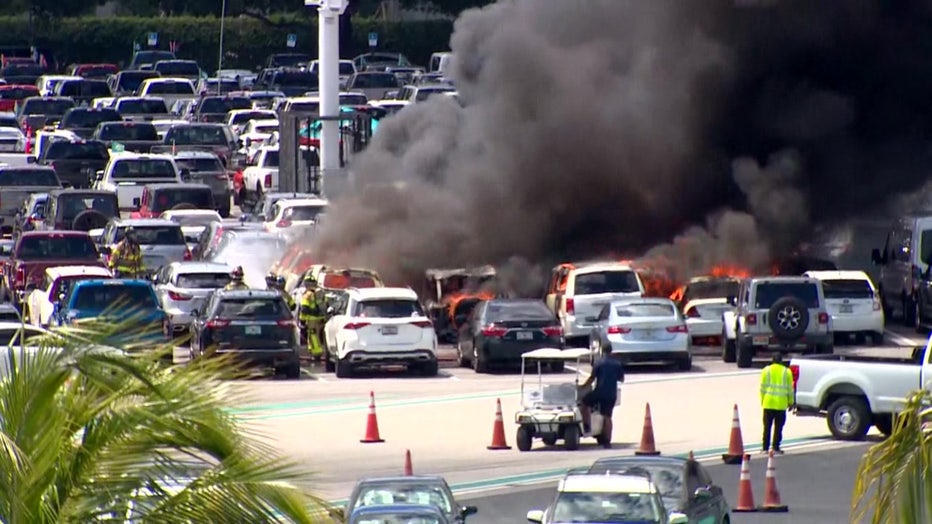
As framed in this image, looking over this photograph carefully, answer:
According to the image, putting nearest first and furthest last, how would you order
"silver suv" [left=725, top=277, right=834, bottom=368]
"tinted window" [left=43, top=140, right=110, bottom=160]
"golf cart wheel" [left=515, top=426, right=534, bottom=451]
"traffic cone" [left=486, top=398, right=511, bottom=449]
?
"golf cart wheel" [left=515, top=426, right=534, bottom=451], "traffic cone" [left=486, top=398, right=511, bottom=449], "silver suv" [left=725, top=277, right=834, bottom=368], "tinted window" [left=43, top=140, right=110, bottom=160]

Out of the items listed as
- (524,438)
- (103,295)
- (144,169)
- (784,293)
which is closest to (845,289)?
(784,293)

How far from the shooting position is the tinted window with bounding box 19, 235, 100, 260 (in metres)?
33.8

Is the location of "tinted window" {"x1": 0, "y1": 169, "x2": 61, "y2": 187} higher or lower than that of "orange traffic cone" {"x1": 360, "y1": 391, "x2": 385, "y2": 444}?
higher

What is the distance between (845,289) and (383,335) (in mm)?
7403

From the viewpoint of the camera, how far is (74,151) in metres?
48.4

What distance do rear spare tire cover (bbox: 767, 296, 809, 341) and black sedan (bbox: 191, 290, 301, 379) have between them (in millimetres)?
6785

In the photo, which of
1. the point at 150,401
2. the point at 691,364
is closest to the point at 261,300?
the point at 691,364

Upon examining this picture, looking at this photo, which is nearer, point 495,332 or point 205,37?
point 495,332

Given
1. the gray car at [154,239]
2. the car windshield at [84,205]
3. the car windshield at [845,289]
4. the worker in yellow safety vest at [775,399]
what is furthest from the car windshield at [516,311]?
the car windshield at [84,205]

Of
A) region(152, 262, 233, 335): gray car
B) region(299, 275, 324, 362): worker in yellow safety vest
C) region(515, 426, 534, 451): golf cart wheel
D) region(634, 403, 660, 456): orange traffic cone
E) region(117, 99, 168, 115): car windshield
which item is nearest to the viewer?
region(634, 403, 660, 456): orange traffic cone

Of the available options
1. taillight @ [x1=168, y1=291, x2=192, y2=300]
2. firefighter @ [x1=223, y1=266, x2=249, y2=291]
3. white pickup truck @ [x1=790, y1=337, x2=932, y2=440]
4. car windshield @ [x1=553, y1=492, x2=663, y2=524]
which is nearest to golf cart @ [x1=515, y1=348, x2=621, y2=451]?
white pickup truck @ [x1=790, y1=337, x2=932, y2=440]

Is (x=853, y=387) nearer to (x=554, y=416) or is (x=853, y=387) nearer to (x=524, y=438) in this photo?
(x=554, y=416)

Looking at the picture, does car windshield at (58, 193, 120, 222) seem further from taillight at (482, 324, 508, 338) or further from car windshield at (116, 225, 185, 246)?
taillight at (482, 324, 508, 338)

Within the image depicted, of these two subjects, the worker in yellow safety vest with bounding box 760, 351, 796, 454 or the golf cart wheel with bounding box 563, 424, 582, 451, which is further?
the golf cart wheel with bounding box 563, 424, 582, 451
